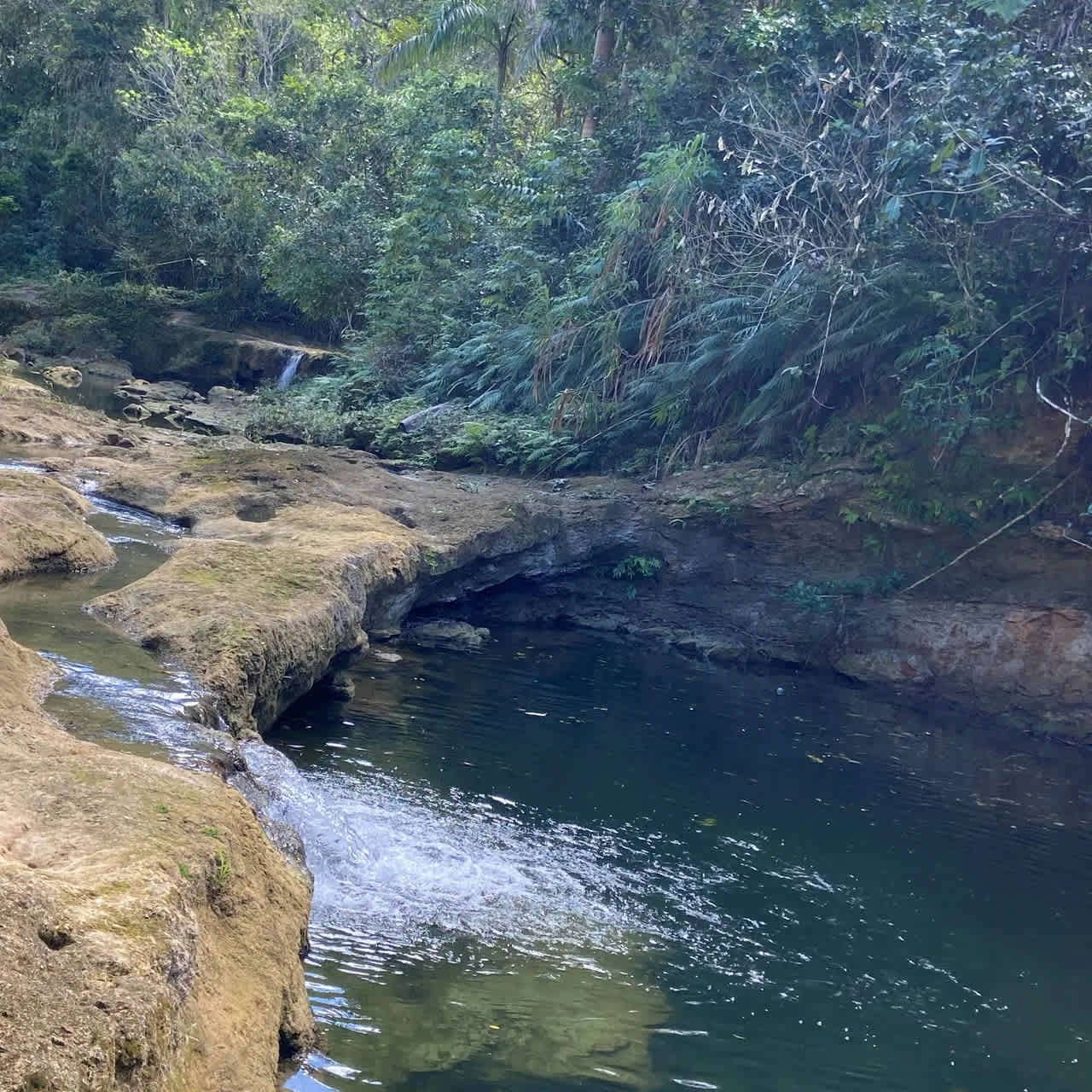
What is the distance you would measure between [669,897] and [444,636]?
18.0ft

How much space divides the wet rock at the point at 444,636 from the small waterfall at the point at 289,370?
12.8 metres

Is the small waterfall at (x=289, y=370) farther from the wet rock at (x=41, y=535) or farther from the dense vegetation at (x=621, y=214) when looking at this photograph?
the wet rock at (x=41, y=535)

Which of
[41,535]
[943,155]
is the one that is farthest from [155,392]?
[943,155]

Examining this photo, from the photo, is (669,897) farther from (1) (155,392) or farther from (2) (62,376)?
(2) (62,376)

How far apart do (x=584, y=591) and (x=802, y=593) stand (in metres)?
2.56

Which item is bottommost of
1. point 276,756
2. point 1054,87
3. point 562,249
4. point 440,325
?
point 276,756

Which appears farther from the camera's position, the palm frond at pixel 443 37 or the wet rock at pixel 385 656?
the palm frond at pixel 443 37

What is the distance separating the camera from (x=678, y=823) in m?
7.97

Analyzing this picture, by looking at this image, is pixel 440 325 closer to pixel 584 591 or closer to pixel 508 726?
pixel 584 591

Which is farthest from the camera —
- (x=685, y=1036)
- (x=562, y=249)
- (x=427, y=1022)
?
(x=562, y=249)

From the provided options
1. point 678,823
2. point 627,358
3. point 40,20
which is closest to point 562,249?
point 627,358

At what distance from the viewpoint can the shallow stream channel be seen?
201 inches

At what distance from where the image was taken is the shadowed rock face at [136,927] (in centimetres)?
261

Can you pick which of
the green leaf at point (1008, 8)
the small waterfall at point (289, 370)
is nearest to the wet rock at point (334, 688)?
the green leaf at point (1008, 8)
